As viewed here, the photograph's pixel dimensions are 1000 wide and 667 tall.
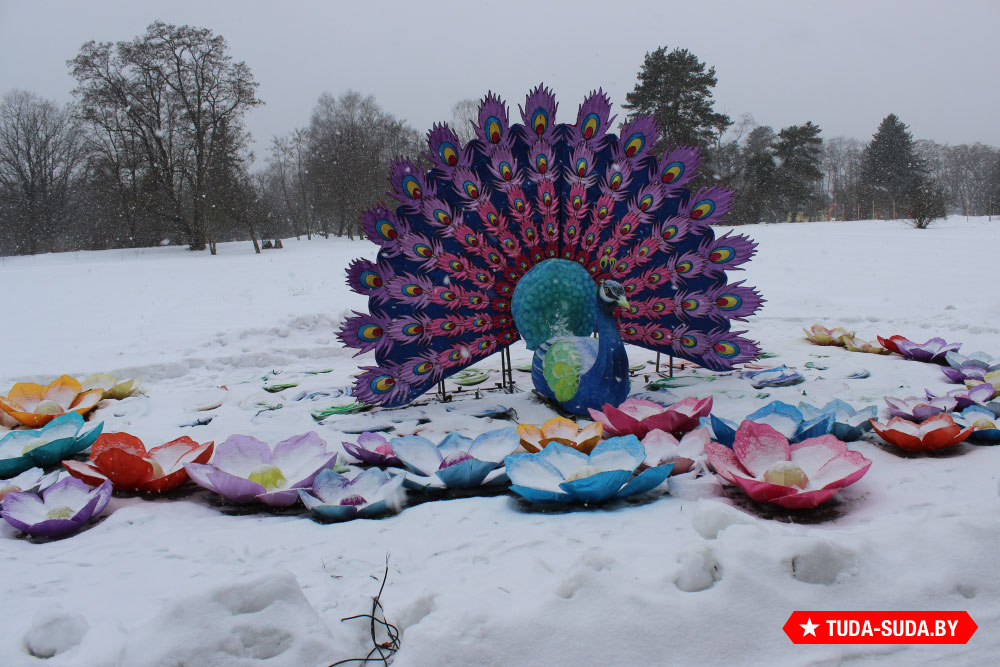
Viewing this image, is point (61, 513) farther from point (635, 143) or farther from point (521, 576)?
point (635, 143)

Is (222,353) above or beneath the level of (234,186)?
beneath

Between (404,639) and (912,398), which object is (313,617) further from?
(912,398)

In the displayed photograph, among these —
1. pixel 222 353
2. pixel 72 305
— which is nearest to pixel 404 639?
pixel 222 353

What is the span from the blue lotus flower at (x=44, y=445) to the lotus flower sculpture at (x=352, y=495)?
1379 mm

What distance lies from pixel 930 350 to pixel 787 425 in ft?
8.15

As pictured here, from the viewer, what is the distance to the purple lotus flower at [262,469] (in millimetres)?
2018

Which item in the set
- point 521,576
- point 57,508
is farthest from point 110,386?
point 521,576

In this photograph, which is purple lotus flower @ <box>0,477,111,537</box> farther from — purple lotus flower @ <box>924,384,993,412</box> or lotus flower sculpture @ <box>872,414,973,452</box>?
purple lotus flower @ <box>924,384,993,412</box>

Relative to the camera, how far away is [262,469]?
2123 millimetres

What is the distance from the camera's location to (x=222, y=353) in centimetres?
523

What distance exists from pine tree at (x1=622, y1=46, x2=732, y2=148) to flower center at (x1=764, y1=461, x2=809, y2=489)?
2523 cm

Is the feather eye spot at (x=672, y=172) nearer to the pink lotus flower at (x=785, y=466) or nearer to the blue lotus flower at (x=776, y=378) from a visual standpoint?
the blue lotus flower at (x=776, y=378)

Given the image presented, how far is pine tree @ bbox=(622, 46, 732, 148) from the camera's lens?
24781 millimetres

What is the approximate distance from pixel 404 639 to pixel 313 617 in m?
0.22
